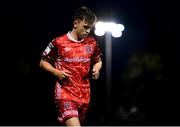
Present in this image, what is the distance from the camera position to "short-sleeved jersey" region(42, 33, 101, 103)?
656 centimetres

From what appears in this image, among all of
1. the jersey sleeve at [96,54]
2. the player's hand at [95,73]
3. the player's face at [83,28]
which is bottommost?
the player's hand at [95,73]

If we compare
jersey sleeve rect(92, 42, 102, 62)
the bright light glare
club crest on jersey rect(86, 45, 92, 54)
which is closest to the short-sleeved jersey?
club crest on jersey rect(86, 45, 92, 54)

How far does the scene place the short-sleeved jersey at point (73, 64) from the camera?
6562 mm

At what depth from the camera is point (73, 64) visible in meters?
6.59

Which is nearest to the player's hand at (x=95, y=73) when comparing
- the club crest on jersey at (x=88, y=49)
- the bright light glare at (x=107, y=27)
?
the club crest on jersey at (x=88, y=49)

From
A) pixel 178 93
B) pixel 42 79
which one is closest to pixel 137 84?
pixel 178 93

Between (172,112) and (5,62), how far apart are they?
34.7 feet

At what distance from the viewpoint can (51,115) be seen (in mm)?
23781

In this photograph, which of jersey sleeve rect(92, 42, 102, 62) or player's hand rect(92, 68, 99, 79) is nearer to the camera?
player's hand rect(92, 68, 99, 79)

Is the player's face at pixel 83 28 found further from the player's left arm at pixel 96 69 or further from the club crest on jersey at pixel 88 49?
the player's left arm at pixel 96 69

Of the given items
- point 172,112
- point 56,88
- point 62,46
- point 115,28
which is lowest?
point 172,112

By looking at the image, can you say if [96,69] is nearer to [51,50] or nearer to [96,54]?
[96,54]

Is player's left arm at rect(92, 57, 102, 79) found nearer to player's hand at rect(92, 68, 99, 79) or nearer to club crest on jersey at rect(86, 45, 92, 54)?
player's hand at rect(92, 68, 99, 79)

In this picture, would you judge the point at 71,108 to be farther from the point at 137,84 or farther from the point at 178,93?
the point at 137,84
